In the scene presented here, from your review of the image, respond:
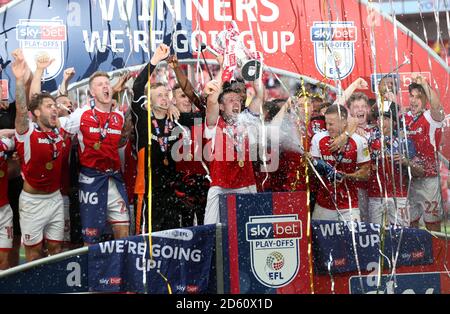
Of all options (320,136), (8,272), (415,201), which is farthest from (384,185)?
(8,272)

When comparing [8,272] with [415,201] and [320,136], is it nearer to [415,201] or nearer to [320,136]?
[320,136]

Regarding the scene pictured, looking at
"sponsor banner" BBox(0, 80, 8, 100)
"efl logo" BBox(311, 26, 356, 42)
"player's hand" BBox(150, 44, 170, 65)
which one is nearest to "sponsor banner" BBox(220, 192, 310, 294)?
"player's hand" BBox(150, 44, 170, 65)

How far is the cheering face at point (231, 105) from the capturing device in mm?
3592

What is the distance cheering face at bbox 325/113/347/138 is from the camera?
12.2ft

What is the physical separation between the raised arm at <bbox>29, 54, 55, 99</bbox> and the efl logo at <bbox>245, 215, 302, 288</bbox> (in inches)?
47.6

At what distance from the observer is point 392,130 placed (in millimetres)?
3779

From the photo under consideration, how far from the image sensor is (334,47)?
12.2 ft

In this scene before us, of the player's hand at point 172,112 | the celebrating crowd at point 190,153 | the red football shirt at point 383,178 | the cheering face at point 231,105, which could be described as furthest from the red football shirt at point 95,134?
the red football shirt at point 383,178

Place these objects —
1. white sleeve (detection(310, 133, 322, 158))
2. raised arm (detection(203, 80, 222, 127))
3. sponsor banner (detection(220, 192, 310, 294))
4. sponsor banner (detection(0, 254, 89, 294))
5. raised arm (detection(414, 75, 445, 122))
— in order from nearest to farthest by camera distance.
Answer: sponsor banner (detection(0, 254, 89, 294)), sponsor banner (detection(220, 192, 310, 294)), raised arm (detection(203, 80, 222, 127)), white sleeve (detection(310, 133, 322, 158)), raised arm (detection(414, 75, 445, 122))

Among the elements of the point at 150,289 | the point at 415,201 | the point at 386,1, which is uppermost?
the point at 386,1

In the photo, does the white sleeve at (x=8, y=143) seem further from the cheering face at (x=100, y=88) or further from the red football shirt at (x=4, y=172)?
the cheering face at (x=100, y=88)

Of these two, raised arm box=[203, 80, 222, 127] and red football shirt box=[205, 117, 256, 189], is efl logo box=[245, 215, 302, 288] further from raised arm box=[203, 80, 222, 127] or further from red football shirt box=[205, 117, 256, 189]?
raised arm box=[203, 80, 222, 127]

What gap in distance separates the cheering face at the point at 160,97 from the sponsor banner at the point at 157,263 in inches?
24.5

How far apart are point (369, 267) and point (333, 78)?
1002 millimetres
